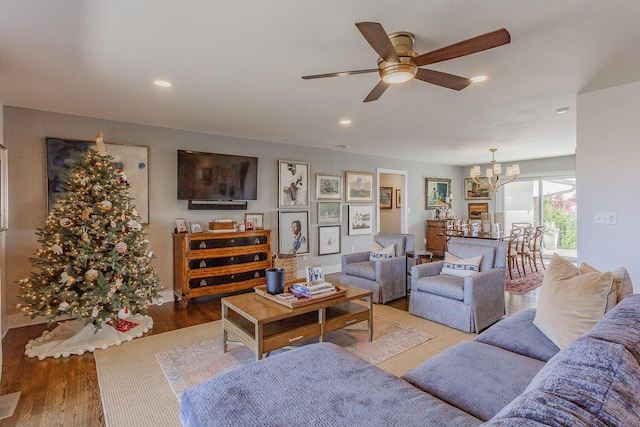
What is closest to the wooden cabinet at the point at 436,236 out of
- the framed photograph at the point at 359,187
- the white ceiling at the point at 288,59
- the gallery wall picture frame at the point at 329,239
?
the framed photograph at the point at 359,187

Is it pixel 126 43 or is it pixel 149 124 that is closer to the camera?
pixel 126 43

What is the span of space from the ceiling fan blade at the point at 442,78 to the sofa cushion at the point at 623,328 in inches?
62.7

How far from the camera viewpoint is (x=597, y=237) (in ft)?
10.4

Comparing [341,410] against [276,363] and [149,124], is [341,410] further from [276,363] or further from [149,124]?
[149,124]

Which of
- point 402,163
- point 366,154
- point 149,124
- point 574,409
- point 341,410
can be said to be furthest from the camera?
point 402,163

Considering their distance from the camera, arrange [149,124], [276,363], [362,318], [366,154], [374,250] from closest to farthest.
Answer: [276,363], [362,318], [149,124], [374,250], [366,154]

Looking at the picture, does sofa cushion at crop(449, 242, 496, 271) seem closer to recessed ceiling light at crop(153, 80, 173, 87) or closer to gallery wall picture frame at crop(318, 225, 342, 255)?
gallery wall picture frame at crop(318, 225, 342, 255)

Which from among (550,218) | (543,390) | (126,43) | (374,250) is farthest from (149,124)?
(550,218)

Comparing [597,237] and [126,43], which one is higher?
[126,43]

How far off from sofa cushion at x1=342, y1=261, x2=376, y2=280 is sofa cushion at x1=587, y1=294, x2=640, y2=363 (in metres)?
2.97

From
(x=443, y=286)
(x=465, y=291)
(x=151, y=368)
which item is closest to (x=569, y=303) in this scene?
(x=465, y=291)

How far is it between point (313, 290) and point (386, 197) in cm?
627

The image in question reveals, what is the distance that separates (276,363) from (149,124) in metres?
3.90

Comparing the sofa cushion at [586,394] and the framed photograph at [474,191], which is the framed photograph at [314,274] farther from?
the framed photograph at [474,191]
